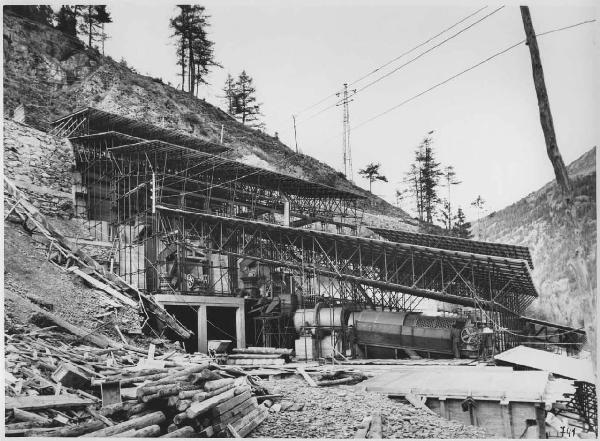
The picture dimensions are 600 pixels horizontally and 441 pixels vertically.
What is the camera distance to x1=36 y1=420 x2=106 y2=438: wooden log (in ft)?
30.2

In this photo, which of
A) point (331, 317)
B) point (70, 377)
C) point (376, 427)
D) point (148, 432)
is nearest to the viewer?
point (148, 432)

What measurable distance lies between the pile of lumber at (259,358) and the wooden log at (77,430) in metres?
11.9

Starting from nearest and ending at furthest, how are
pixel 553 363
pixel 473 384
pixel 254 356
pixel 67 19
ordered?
1. pixel 473 384
2. pixel 553 363
3. pixel 254 356
4. pixel 67 19

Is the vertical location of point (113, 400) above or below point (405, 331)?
below

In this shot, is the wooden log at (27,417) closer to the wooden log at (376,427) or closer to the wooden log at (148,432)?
the wooden log at (148,432)

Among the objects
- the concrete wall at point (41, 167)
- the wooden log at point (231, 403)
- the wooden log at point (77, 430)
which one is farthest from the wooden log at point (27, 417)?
the concrete wall at point (41, 167)

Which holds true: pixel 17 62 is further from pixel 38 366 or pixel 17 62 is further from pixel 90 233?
pixel 38 366

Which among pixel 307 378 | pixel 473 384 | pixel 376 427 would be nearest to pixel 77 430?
pixel 376 427

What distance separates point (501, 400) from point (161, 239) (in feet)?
73.3

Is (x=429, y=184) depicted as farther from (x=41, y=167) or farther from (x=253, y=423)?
(x=253, y=423)

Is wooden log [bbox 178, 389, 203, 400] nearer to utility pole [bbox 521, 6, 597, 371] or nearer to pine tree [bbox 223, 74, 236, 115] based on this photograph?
utility pole [bbox 521, 6, 597, 371]

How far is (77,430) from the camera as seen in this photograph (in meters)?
9.34

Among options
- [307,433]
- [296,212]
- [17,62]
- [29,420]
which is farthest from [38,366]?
[17,62]

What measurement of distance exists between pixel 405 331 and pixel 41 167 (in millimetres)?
21616
